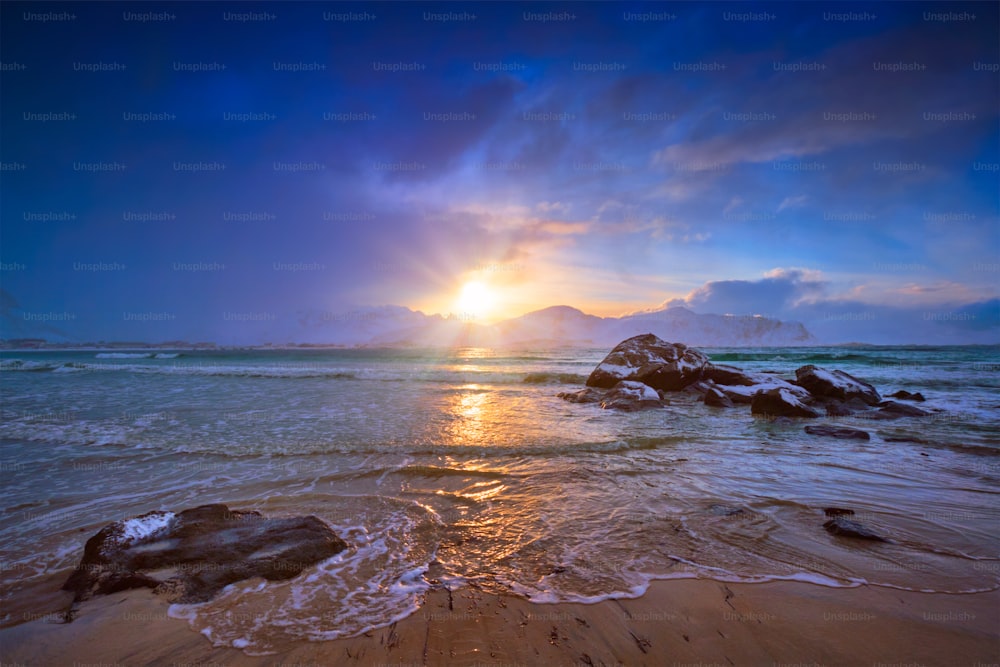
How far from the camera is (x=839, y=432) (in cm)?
902

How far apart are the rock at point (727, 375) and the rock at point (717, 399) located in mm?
2563

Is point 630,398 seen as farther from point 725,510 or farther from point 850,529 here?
point 850,529

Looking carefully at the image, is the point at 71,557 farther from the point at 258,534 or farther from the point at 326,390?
the point at 326,390

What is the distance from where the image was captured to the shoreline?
2570 millimetres

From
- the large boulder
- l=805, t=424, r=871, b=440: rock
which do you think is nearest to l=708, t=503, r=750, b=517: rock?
l=805, t=424, r=871, b=440: rock

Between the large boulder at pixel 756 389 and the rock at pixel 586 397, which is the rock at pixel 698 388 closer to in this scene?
the large boulder at pixel 756 389

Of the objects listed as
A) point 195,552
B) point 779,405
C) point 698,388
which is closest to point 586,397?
point 698,388

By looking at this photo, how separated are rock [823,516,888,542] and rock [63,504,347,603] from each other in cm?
498

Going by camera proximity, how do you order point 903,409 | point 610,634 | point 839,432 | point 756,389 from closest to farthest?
point 610,634
point 839,432
point 903,409
point 756,389

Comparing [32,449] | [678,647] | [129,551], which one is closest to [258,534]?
[129,551]

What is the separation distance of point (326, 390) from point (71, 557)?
15.1 meters

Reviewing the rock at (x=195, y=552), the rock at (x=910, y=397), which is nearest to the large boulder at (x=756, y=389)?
the rock at (x=910, y=397)

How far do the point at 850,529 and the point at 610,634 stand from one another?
122 inches

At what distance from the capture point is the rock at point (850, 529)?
13.3ft
